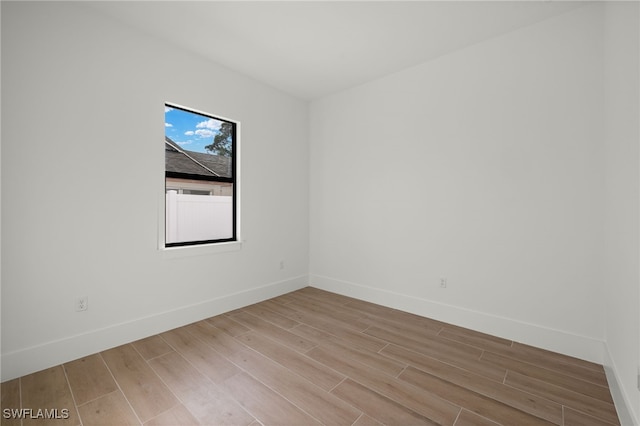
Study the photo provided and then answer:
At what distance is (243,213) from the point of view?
343 centimetres

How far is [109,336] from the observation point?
2377 millimetres

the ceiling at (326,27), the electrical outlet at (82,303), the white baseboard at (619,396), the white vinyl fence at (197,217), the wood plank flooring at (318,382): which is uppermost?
the ceiling at (326,27)

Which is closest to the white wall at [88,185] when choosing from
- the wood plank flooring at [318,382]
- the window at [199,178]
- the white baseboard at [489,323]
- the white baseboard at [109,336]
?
the white baseboard at [109,336]

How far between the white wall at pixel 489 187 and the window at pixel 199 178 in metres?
1.47

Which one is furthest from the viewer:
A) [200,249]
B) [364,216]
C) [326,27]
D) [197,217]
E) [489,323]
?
[364,216]

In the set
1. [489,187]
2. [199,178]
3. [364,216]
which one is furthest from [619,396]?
[199,178]

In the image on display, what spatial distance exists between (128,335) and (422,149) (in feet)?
10.9

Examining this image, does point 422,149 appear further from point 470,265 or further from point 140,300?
point 140,300

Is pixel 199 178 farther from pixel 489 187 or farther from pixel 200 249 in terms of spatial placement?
pixel 489 187

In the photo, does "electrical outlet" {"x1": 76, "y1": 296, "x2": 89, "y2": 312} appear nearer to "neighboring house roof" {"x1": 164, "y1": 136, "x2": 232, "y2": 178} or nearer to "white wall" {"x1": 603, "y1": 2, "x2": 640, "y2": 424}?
"neighboring house roof" {"x1": 164, "y1": 136, "x2": 232, "y2": 178}

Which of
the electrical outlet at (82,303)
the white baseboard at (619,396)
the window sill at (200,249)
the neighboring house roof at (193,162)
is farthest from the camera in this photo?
the neighboring house roof at (193,162)

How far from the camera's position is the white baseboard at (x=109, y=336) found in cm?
199

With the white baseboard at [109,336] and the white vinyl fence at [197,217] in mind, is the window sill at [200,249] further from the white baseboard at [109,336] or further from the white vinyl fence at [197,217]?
the white baseboard at [109,336]

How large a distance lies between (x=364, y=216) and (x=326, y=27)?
2081 mm
